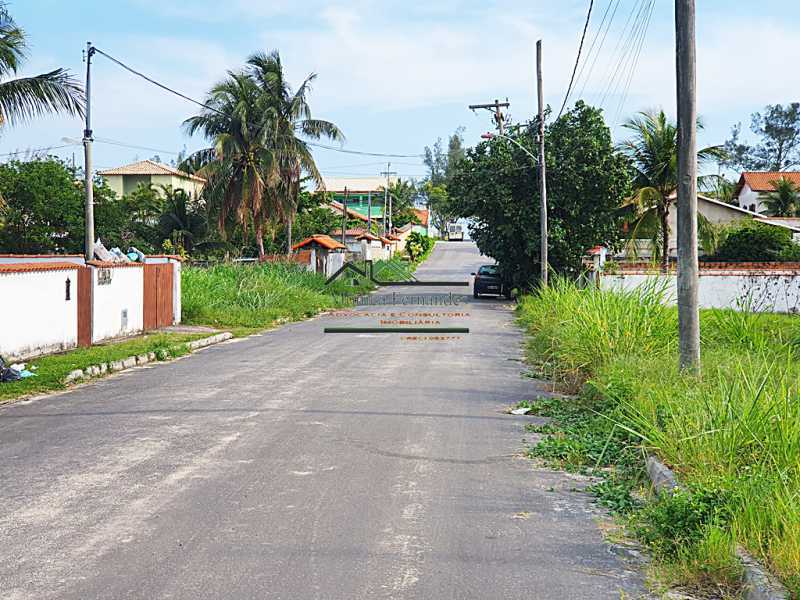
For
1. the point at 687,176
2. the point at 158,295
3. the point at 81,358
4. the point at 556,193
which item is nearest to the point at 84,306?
the point at 81,358

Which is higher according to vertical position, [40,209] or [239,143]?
[239,143]

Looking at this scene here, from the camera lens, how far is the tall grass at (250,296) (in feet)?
84.1

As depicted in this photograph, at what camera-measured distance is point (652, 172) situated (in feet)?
127

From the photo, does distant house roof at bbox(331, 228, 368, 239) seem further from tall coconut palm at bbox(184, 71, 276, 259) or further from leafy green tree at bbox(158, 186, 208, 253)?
tall coconut palm at bbox(184, 71, 276, 259)

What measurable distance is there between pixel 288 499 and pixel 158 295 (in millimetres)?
17137

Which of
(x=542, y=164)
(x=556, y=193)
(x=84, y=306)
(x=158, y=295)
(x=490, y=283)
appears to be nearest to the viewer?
(x=84, y=306)

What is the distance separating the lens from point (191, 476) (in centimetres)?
767

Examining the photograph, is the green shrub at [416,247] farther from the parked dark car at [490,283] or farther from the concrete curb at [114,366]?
the concrete curb at [114,366]

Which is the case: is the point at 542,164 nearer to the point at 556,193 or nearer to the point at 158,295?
the point at 556,193

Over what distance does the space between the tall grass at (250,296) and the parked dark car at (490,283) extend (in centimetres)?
618

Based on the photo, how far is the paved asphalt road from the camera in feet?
17.2

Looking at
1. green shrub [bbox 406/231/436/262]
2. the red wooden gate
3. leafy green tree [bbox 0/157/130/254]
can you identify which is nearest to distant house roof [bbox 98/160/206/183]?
green shrub [bbox 406/231/436/262]

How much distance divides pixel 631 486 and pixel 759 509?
2.02m

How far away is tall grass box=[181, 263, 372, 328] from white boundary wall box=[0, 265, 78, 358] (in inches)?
300
